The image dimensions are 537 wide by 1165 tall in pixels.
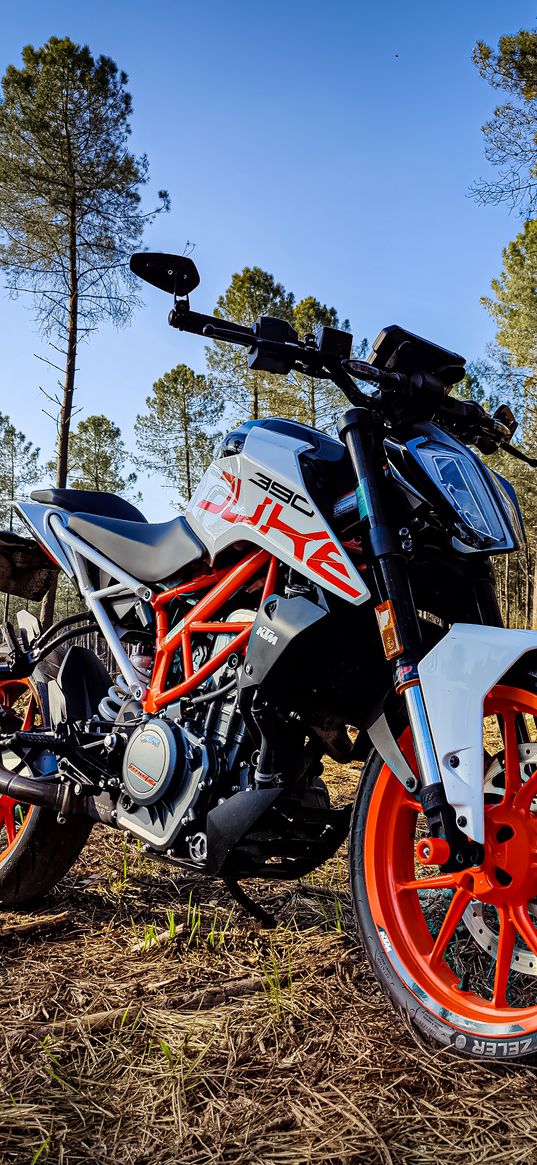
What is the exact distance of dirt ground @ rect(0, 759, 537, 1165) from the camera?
1684 millimetres

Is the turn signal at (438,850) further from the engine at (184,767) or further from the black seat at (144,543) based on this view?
the black seat at (144,543)

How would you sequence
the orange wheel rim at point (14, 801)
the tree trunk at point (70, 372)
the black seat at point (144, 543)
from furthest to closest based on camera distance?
the tree trunk at point (70, 372), the orange wheel rim at point (14, 801), the black seat at point (144, 543)

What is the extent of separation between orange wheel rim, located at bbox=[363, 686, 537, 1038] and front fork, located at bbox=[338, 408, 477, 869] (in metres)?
0.14

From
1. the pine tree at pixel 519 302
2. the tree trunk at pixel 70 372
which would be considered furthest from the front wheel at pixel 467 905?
the pine tree at pixel 519 302

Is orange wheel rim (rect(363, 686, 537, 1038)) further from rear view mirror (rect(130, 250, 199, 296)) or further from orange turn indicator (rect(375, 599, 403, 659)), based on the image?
rear view mirror (rect(130, 250, 199, 296))

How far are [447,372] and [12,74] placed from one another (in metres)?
16.3

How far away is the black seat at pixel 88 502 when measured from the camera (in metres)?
3.28

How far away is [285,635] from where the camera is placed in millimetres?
2182

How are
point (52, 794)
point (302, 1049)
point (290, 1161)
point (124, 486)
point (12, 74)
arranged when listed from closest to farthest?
1. point (290, 1161)
2. point (302, 1049)
3. point (52, 794)
4. point (12, 74)
5. point (124, 486)

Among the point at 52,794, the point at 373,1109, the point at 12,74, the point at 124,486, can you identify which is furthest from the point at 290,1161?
the point at 124,486

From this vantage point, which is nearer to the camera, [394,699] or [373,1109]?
[373,1109]

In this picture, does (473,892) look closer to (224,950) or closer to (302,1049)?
(302,1049)

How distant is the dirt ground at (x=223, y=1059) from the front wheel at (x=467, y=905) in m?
0.11

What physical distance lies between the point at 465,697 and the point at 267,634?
611 millimetres
